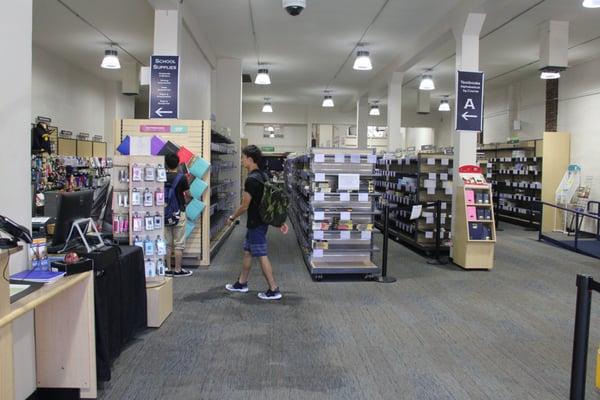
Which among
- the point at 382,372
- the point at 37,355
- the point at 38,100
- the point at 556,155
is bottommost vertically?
the point at 382,372

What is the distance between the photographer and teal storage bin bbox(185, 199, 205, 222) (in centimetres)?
660

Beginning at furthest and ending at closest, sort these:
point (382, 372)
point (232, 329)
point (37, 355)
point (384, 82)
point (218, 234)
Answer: point (384, 82)
point (218, 234)
point (232, 329)
point (382, 372)
point (37, 355)

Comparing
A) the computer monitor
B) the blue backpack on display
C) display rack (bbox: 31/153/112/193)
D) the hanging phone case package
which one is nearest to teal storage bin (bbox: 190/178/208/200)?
the blue backpack on display

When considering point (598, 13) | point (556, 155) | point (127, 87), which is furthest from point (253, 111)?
point (598, 13)

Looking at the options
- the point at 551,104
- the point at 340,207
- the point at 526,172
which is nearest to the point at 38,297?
the point at 340,207

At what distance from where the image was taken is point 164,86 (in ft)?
21.8

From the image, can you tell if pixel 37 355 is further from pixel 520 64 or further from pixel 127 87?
pixel 520 64

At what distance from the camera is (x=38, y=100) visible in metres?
10.6

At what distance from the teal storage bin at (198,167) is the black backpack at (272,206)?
5.35 feet

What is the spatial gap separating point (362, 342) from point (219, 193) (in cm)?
544

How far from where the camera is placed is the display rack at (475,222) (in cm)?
705

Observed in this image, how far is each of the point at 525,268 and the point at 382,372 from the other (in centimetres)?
481

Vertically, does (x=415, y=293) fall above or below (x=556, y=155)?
below

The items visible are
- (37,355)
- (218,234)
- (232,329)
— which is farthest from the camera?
(218,234)
